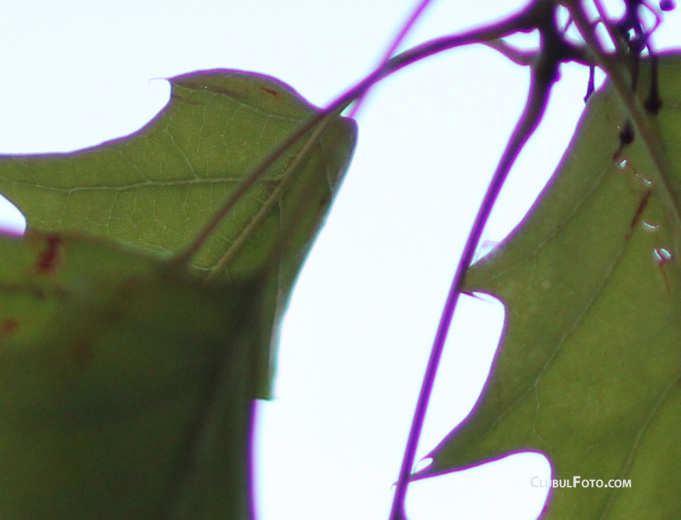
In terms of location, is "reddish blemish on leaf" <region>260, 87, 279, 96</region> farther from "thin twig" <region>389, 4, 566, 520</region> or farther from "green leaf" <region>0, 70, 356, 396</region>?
"thin twig" <region>389, 4, 566, 520</region>

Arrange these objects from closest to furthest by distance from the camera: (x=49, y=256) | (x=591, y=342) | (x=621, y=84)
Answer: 1. (x=49, y=256)
2. (x=621, y=84)
3. (x=591, y=342)

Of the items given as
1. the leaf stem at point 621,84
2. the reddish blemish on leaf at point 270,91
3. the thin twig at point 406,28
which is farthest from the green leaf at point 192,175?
the leaf stem at point 621,84

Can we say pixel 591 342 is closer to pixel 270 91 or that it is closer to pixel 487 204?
pixel 487 204

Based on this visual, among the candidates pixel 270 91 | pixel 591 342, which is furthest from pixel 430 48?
pixel 591 342

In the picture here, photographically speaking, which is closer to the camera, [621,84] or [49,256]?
[49,256]

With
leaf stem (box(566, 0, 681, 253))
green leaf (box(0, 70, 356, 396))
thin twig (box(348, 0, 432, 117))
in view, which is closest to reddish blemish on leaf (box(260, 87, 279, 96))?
green leaf (box(0, 70, 356, 396))

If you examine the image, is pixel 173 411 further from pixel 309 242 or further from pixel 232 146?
pixel 232 146

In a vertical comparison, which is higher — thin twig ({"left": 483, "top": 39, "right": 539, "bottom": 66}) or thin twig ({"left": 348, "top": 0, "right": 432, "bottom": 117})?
thin twig ({"left": 483, "top": 39, "right": 539, "bottom": 66})
